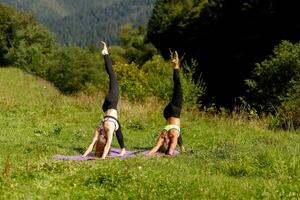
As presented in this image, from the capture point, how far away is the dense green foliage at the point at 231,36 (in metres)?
59.3

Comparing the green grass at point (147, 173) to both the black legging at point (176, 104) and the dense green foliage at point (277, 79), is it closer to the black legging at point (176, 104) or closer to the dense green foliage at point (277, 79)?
the black legging at point (176, 104)

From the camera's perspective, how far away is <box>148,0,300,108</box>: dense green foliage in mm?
59344

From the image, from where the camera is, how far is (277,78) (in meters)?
36.3

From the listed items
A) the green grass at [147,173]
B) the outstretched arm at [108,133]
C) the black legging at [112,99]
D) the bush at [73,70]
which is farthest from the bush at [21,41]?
the outstretched arm at [108,133]

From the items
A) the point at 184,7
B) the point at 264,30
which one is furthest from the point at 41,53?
the point at 264,30

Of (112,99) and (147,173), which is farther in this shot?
(112,99)

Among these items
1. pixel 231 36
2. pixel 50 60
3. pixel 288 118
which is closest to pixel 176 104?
pixel 288 118

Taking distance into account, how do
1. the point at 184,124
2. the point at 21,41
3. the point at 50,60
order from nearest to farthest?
the point at 184,124, the point at 21,41, the point at 50,60

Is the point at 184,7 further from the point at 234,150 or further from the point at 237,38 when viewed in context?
the point at 234,150

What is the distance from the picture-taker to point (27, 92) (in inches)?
Answer: 1625

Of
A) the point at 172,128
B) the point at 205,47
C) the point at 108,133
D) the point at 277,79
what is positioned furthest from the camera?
the point at 205,47

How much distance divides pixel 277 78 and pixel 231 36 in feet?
107

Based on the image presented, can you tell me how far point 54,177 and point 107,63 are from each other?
22.8 feet

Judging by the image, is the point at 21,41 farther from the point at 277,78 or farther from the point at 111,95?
the point at 111,95
